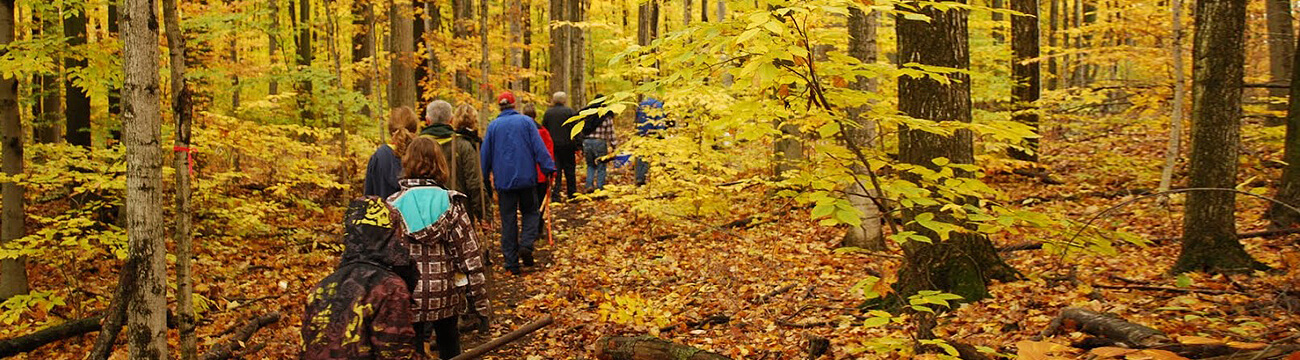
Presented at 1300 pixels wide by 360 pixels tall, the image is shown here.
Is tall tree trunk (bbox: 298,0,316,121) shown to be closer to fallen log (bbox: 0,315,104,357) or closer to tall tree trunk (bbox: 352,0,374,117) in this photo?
tall tree trunk (bbox: 352,0,374,117)

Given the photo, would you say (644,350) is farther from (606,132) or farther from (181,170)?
(606,132)

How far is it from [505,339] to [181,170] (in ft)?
8.14

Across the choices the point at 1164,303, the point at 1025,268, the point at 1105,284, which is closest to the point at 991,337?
the point at 1164,303

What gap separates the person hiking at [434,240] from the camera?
4.28m

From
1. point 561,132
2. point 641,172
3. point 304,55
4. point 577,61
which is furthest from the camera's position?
point 577,61

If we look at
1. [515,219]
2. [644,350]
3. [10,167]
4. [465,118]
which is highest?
[465,118]

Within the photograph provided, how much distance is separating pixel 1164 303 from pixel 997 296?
39.0 inches

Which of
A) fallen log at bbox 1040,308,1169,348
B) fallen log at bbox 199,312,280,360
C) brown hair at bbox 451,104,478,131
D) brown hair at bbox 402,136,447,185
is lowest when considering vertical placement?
fallen log at bbox 199,312,280,360

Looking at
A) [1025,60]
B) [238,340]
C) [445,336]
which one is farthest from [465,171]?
[1025,60]

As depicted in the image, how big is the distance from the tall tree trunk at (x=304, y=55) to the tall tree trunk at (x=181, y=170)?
766 centimetres

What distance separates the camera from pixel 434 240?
432cm

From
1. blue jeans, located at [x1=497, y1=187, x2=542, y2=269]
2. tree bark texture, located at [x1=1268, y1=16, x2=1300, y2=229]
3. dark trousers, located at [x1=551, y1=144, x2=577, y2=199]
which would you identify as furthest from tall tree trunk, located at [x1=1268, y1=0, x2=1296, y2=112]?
dark trousers, located at [x1=551, y1=144, x2=577, y2=199]

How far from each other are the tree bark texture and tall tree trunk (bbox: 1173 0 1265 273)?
4.32 feet

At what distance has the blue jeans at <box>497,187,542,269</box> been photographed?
767cm
